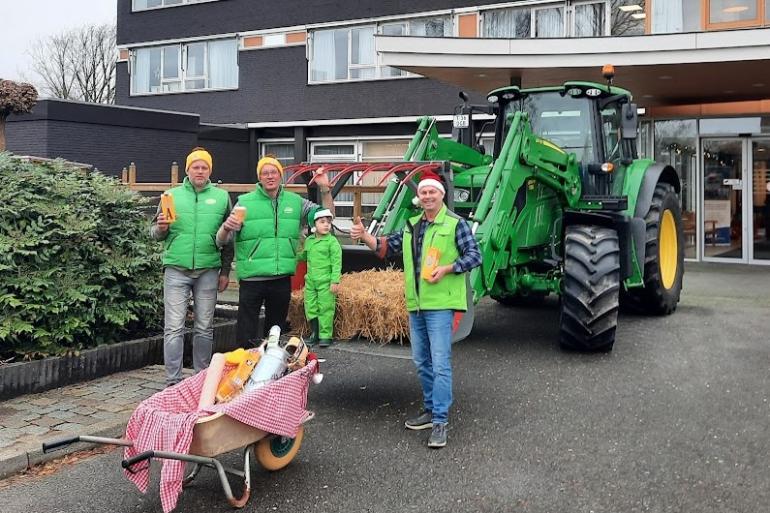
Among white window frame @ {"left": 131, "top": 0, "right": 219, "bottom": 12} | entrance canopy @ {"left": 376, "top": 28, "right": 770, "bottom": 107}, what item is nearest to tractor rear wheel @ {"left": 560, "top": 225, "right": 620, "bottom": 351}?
entrance canopy @ {"left": 376, "top": 28, "right": 770, "bottom": 107}

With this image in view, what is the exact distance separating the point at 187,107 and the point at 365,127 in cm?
665

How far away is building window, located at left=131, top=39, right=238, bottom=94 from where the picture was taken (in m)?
25.9

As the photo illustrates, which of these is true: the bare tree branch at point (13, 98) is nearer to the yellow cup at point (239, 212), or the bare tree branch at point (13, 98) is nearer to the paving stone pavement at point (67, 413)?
the paving stone pavement at point (67, 413)

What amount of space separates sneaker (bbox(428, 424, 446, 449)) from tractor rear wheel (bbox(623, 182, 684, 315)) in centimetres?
527

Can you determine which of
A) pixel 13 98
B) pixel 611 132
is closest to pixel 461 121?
pixel 611 132

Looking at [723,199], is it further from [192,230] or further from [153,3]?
[153,3]

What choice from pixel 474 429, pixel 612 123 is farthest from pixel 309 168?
pixel 612 123

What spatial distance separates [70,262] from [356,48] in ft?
57.3

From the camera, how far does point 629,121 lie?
9.20 meters

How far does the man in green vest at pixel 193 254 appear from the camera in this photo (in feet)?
20.8

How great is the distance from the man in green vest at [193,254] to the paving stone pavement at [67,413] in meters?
0.46

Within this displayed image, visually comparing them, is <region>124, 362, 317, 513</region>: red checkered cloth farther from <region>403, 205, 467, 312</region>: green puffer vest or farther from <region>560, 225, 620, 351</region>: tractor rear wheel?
<region>560, 225, 620, 351</region>: tractor rear wheel

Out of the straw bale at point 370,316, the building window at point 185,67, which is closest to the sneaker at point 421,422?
the straw bale at point 370,316

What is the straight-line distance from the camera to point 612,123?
31.5 ft
